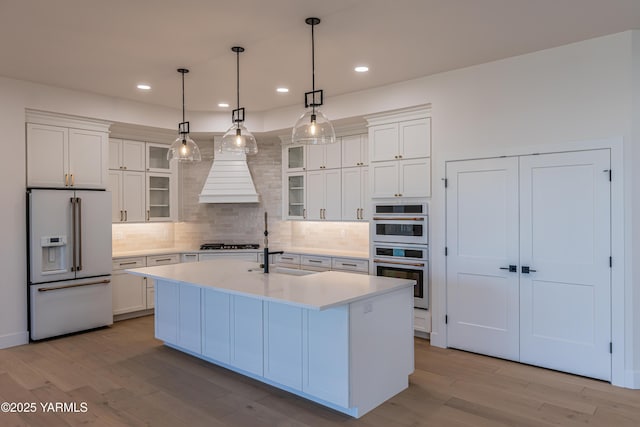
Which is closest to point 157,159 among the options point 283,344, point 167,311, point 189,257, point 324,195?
point 189,257

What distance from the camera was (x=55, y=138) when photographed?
207 inches

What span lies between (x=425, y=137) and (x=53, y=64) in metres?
4.10

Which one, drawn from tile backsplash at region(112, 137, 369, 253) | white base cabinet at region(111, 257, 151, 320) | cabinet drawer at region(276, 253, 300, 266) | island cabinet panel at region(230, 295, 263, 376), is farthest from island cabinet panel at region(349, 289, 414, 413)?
white base cabinet at region(111, 257, 151, 320)

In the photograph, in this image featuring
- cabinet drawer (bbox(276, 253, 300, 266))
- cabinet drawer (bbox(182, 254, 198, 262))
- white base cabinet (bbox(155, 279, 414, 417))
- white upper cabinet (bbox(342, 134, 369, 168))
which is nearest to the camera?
white base cabinet (bbox(155, 279, 414, 417))

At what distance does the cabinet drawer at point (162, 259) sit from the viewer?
625 centimetres

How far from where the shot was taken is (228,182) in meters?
6.86

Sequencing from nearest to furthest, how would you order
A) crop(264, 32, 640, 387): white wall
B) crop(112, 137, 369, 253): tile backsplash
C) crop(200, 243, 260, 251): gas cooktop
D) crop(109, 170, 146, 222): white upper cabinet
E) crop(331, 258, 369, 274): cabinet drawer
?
crop(264, 32, 640, 387): white wall < crop(331, 258, 369, 274): cabinet drawer < crop(109, 170, 146, 222): white upper cabinet < crop(200, 243, 260, 251): gas cooktop < crop(112, 137, 369, 253): tile backsplash

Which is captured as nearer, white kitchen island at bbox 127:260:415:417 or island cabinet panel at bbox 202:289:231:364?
white kitchen island at bbox 127:260:415:417

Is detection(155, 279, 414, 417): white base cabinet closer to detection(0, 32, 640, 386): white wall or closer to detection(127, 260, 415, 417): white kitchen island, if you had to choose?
detection(127, 260, 415, 417): white kitchen island

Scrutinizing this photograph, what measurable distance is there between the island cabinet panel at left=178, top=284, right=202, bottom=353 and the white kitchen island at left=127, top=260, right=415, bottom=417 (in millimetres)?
10

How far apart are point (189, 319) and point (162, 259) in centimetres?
219

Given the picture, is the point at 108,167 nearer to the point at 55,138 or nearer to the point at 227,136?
the point at 55,138

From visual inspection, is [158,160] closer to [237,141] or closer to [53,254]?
[53,254]

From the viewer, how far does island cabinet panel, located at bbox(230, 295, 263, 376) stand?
3.72 metres
